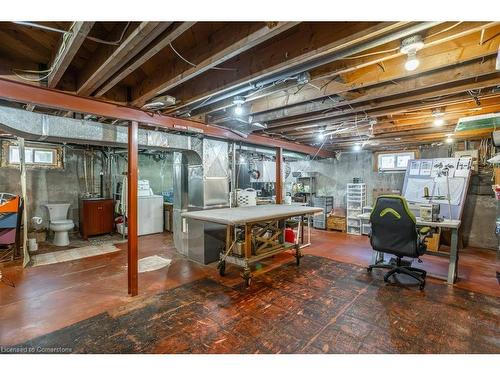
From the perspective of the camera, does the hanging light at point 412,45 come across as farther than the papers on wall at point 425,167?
A: No

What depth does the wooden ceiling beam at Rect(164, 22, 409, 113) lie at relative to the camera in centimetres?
154

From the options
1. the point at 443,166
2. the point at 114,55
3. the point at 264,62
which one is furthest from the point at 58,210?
the point at 443,166

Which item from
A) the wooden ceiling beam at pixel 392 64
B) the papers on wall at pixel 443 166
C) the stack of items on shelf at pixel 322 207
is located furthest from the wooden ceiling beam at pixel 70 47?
the papers on wall at pixel 443 166

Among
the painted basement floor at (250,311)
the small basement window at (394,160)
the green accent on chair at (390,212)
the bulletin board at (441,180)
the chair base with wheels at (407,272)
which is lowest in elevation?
the painted basement floor at (250,311)

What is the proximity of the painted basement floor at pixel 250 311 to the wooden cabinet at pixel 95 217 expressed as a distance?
186cm

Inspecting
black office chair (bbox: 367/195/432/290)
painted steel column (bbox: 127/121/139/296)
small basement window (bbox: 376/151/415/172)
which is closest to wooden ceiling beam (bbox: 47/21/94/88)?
painted steel column (bbox: 127/121/139/296)

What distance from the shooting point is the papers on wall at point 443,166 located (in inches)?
211

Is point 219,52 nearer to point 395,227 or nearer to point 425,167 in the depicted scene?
point 395,227

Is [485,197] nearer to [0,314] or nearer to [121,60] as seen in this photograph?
[121,60]

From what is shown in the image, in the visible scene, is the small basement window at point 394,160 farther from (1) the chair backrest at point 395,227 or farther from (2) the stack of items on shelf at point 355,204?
(1) the chair backrest at point 395,227

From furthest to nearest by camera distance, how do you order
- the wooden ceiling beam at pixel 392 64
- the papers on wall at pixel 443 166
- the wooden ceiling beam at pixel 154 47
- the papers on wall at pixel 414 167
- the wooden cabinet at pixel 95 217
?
the papers on wall at pixel 414 167
the wooden cabinet at pixel 95 217
the papers on wall at pixel 443 166
the wooden ceiling beam at pixel 392 64
the wooden ceiling beam at pixel 154 47

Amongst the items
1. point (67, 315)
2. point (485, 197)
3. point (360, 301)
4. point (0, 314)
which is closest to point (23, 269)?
point (0, 314)

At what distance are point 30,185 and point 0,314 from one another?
407 centimetres

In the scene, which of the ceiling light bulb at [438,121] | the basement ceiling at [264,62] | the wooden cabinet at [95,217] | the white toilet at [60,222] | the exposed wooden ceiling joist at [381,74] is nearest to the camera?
the basement ceiling at [264,62]
